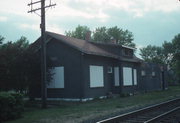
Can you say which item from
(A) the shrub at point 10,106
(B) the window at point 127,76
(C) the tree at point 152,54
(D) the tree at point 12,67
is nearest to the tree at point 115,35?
(C) the tree at point 152,54

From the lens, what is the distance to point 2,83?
19469 mm

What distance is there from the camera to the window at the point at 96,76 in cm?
2270

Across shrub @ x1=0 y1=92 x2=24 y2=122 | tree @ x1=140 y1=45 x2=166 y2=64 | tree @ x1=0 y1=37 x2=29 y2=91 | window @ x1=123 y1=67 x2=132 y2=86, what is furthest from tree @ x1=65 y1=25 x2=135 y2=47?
shrub @ x1=0 y1=92 x2=24 y2=122

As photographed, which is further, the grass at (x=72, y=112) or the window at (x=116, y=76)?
the window at (x=116, y=76)

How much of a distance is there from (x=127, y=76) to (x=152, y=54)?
182ft

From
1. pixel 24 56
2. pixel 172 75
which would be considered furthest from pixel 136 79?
pixel 172 75

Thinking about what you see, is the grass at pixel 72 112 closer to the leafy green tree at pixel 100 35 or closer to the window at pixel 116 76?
the window at pixel 116 76

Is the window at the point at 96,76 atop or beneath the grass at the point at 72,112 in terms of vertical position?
atop

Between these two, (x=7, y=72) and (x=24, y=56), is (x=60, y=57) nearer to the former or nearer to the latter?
(x=24, y=56)

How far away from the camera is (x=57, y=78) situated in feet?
75.5

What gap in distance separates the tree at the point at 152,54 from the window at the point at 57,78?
181ft

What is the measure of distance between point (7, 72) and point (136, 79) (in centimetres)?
1566

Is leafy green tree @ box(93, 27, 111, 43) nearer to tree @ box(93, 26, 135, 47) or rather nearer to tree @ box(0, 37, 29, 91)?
tree @ box(93, 26, 135, 47)

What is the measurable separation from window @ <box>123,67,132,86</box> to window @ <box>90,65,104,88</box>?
373 centimetres
